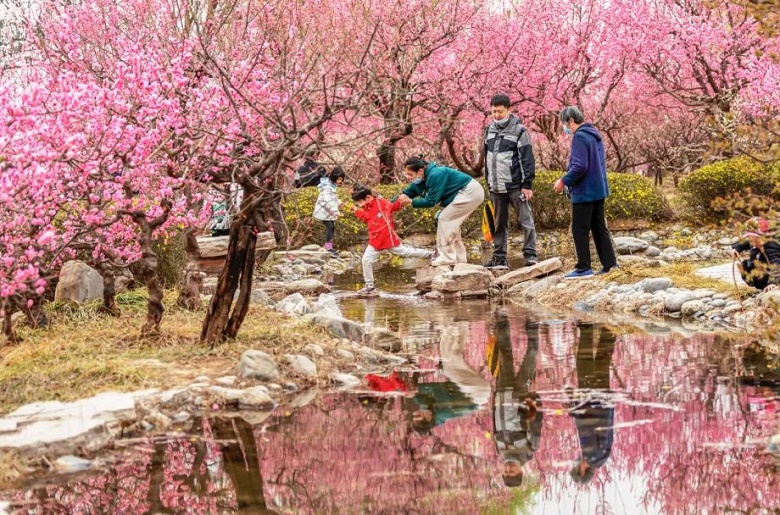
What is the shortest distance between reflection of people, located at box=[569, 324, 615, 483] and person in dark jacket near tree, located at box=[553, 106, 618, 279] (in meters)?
3.07

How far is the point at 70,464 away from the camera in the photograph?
515 cm

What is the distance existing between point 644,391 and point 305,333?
10.4 feet

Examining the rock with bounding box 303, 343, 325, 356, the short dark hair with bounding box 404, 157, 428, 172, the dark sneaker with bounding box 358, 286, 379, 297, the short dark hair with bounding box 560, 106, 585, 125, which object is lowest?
the rock with bounding box 303, 343, 325, 356

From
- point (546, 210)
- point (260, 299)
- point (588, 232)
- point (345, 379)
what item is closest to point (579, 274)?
point (588, 232)

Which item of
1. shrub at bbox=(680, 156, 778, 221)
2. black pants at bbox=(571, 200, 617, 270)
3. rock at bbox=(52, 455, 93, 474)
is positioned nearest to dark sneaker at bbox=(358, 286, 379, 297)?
black pants at bbox=(571, 200, 617, 270)

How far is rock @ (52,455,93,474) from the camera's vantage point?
5.09m

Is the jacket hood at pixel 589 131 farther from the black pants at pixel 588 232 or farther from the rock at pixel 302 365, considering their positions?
the rock at pixel 302 365

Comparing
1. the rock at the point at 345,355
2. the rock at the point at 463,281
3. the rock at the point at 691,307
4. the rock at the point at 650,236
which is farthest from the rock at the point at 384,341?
the rock at the point at 650,236

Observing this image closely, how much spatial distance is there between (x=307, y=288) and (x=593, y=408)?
8.44 m

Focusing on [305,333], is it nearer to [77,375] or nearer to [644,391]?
[77,375]

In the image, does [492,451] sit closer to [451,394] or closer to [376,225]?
[451,394]

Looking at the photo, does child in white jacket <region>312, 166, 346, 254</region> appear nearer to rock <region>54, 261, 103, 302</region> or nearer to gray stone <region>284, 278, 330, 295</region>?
gray stone <region>284, 278, 330, 295</region>

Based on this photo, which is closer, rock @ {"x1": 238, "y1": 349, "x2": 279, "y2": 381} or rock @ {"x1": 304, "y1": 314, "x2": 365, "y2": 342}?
rock @ {"x1": 238, "y1": 349, "x2": 279, "y2": 381}

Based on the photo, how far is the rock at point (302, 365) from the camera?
23.6 ft
